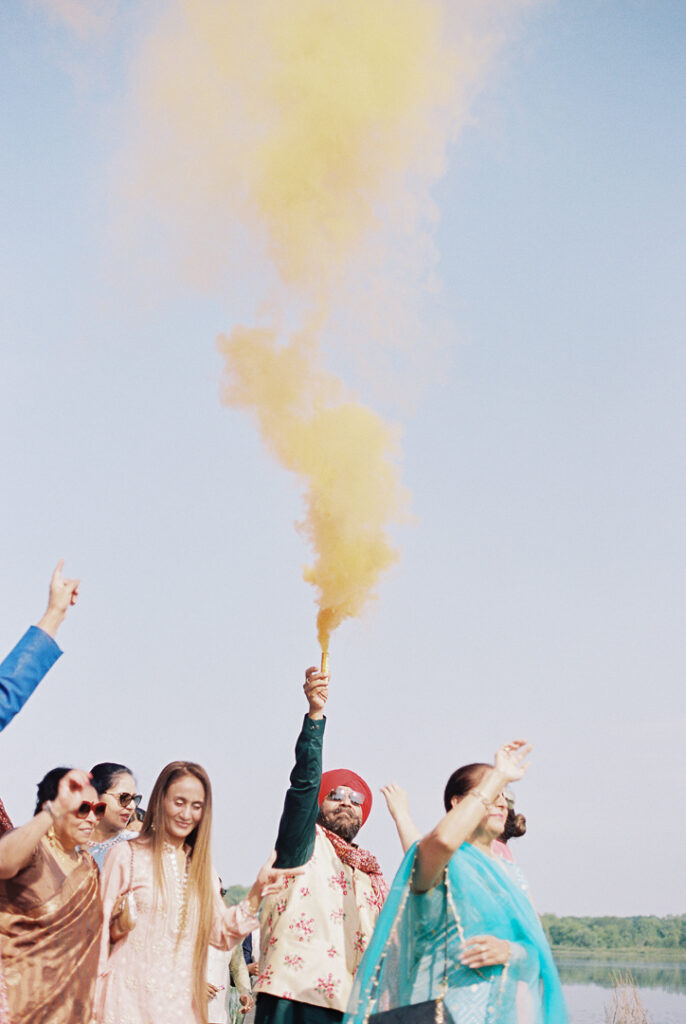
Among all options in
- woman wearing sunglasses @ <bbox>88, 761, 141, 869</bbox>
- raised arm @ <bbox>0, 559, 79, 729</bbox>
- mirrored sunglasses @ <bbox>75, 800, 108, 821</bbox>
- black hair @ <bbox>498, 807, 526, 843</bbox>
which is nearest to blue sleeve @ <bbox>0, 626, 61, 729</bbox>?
raised arm @ <bbox>0, 559, 79, 729</bbox>

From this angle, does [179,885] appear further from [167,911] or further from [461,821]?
[461,821]

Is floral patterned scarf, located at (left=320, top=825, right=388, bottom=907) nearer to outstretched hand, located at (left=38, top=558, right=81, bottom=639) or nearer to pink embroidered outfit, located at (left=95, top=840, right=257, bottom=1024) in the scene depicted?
pink embroidered outfit, located at (left=95, top=840, right=257, bottom=1024)

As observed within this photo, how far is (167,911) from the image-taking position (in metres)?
5.21

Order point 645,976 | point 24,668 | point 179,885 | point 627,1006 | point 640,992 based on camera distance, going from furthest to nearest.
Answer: point 645,976, point 640,992, point 627,1006, point 179,885, point 24,668

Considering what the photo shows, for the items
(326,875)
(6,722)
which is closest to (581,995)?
(326,875)

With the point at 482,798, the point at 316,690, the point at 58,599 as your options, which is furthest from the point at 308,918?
the point at 58,599

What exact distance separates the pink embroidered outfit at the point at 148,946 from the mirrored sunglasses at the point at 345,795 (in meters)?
1.24

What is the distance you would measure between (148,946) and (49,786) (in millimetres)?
990

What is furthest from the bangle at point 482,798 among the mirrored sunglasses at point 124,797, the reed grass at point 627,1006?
the reed grass at point 627,1006

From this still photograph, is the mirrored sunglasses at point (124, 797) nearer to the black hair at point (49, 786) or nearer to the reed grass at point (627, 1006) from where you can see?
the black hair at point (49, 786)

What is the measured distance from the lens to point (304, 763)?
5719mm

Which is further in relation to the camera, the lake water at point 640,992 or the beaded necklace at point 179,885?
the lake water at point 640,992

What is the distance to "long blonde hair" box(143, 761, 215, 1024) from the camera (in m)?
5.19

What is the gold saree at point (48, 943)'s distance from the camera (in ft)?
14.8
